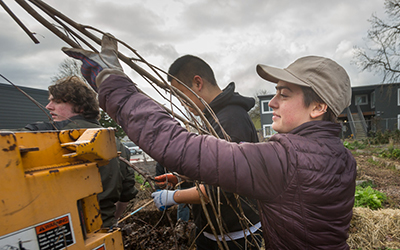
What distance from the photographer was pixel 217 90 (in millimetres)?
2113

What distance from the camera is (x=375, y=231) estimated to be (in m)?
3.38

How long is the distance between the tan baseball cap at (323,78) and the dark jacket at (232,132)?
61cm

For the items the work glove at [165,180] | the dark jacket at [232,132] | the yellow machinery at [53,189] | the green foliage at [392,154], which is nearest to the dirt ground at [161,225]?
Result: the work glove at [165,180]

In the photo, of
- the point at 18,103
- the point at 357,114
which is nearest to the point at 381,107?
the point at 357,114

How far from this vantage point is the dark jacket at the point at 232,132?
1.65 m

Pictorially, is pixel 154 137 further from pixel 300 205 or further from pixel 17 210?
pixel 300 205

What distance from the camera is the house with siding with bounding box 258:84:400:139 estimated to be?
19875 millimetres

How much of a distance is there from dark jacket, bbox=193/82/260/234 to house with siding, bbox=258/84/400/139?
2104 cm

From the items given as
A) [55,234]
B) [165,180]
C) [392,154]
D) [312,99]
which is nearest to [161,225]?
[165,180]

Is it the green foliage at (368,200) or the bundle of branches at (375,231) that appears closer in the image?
the bundle of branches at (375,231)

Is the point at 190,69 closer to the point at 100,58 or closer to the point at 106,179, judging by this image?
the point at 100,58

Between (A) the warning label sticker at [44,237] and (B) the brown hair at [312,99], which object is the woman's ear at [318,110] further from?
(A) the warning label sticker at [44,237]

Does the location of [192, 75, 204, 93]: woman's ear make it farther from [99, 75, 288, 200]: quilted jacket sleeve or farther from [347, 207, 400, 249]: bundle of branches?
[347, 207, 400, 249]: bundle of branches

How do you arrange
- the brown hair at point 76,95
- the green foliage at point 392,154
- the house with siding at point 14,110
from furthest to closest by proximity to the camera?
the green foliage at point 392,154, the house with siding at point 14,110, the brown hair at point 76,95
